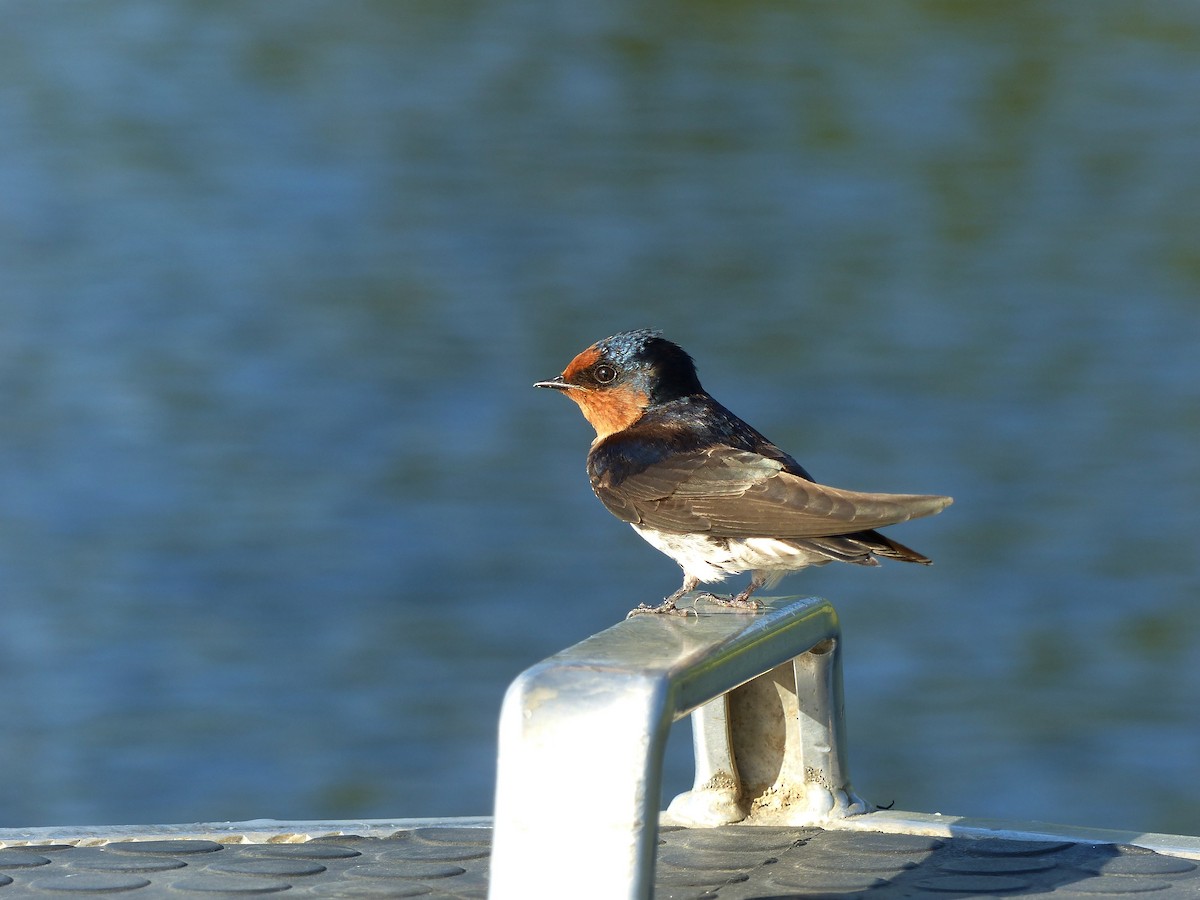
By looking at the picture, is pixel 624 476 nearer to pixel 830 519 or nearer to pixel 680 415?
pixel 680 415

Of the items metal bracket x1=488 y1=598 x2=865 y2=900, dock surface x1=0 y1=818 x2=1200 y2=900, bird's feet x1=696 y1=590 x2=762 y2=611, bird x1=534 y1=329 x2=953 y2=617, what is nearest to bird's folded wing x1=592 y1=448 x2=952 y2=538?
bird x1=534 y1=329 x2=953 y2=617

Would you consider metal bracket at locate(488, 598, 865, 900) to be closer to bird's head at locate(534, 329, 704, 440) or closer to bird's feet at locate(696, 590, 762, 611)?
Result: bird's feet at locate(696, 590, 762, 611)

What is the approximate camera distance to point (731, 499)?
106 inches

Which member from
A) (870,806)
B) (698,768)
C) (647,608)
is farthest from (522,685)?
(647,608)

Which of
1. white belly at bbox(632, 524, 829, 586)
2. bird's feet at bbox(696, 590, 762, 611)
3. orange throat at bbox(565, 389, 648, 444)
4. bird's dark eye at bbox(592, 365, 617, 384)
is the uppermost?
bird's dark eye at bbox(592, 365, 617, 384)

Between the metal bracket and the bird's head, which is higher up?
the bird's head

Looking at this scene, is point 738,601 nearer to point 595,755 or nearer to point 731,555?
point 731,555

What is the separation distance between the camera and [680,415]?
10.1 feet

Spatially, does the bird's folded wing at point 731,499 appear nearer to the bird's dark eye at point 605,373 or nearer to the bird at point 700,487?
the bird at point 700,487

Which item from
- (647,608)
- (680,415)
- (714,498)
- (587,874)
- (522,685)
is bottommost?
(587,874)

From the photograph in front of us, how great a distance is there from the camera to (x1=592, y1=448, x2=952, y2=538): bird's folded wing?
2.47m

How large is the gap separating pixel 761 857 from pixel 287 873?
499 millimetres

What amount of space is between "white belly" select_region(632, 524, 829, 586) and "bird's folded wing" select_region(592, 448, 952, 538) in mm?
31

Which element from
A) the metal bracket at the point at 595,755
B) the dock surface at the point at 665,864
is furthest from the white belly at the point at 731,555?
the metal bracket at the point at 595,755
